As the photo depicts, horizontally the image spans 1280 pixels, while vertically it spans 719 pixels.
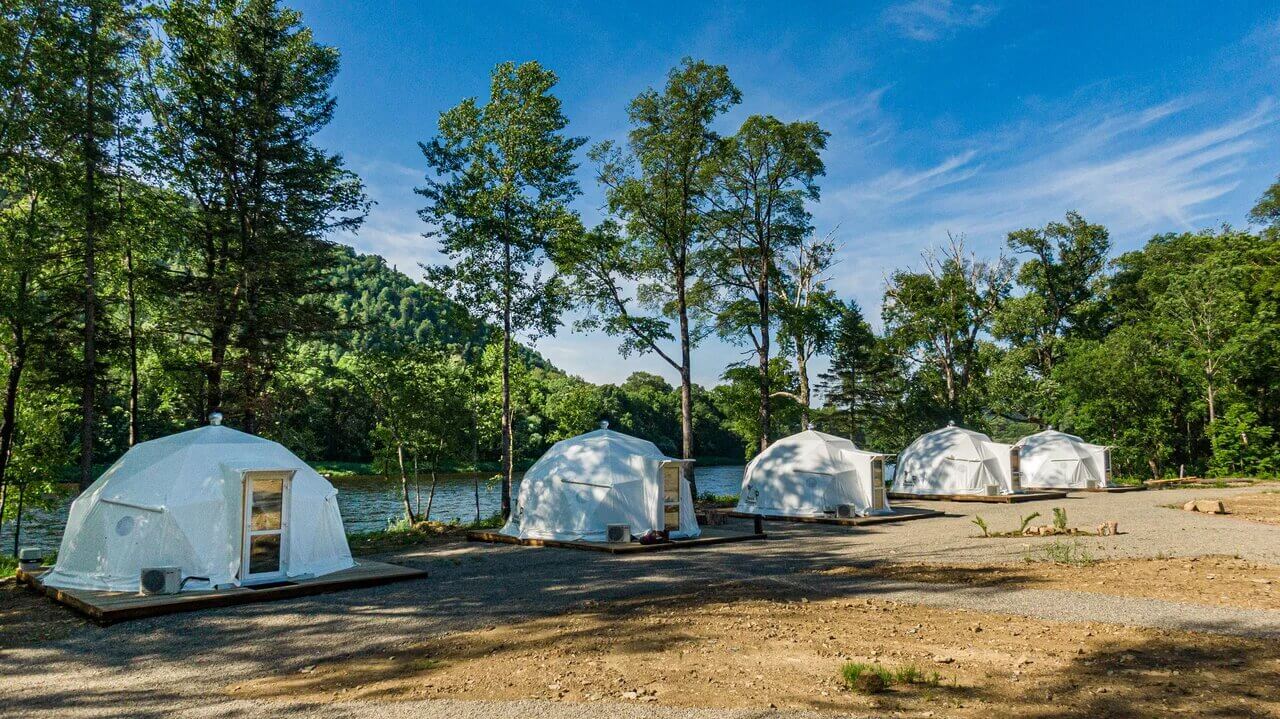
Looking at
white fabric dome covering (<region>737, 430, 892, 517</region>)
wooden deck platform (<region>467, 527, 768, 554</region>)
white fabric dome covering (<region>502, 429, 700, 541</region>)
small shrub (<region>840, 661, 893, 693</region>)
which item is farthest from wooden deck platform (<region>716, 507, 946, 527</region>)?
small shrub (<region>840, 661, 893, 693</region>)

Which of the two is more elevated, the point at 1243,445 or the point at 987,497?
the point at 1243,445

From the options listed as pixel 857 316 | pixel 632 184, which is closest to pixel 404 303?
pixel 857 316

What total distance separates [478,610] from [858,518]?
12.8m

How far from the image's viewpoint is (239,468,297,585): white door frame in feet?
31.2

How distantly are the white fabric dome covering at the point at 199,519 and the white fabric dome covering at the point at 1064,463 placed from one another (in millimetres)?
29266

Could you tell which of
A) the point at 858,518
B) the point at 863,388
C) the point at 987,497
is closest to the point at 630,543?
the point at 858,518

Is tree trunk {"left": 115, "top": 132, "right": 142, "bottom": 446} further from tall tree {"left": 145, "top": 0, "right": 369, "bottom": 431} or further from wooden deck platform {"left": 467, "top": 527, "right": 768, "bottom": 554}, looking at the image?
wooden deck platform {"left": 467, "top": 527, "right": 768, "bottom": 554}

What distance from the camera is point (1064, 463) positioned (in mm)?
30125

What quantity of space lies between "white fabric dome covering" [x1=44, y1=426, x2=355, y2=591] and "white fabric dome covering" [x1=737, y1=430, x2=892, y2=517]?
12.8m

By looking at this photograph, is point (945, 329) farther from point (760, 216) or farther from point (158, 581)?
point (158, 581)

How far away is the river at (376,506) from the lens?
20531 mm

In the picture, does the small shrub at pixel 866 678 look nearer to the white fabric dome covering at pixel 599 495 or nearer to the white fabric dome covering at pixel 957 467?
the white fabric dome covering at pixel 599 495

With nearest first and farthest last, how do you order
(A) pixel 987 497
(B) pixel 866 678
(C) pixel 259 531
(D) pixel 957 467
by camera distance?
(B) pixel 866 678 → (C) pixel 259 531 → (A) pixel 987 497 → (D) pixel 957 467

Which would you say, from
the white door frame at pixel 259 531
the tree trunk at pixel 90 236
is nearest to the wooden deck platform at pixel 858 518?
the white door frame at pixel 259 531
